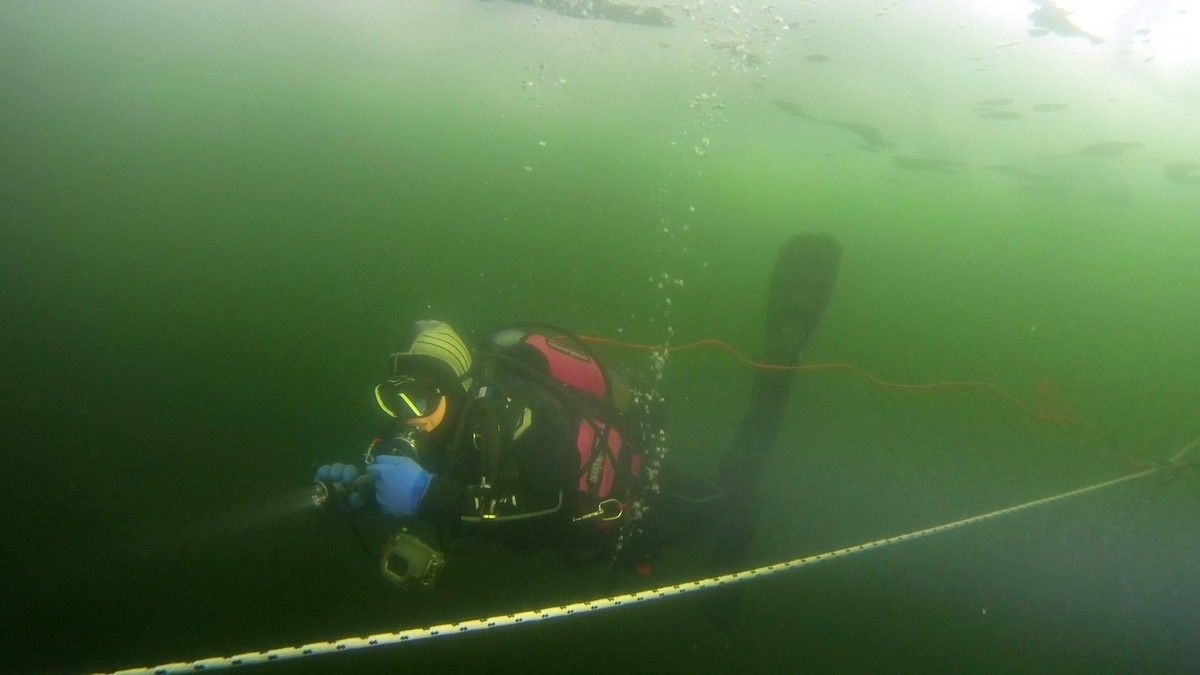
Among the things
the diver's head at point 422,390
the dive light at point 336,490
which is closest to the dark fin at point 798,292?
the diver's head at point 422,390

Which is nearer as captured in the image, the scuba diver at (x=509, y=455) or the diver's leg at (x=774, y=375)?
the scuba diver at (x=509, y=455)

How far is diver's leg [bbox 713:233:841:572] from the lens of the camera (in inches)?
189

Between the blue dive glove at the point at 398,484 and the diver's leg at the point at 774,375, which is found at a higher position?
the blue dive glove at the point at 398,484

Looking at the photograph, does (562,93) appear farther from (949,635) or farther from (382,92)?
(949,635)

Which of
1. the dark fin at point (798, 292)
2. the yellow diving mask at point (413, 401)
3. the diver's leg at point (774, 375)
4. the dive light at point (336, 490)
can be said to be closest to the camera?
the dive light at point (336, 490)

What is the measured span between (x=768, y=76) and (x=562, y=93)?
208 inches

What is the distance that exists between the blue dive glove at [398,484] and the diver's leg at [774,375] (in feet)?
10.1

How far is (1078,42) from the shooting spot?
582 centimetres

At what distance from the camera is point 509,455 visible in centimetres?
254

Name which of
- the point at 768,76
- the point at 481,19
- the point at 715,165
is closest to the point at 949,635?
the point at 768,76

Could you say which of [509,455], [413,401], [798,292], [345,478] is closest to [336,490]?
[345,478]

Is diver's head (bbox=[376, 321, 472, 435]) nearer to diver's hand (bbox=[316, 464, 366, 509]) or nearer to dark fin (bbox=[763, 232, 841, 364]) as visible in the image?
diver's hand (bbox=[316, 464, 366, 509])

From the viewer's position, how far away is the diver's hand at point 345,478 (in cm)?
231

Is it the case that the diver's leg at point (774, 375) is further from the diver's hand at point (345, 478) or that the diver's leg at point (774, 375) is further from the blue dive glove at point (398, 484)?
the diver's hand at point (345, 478)
